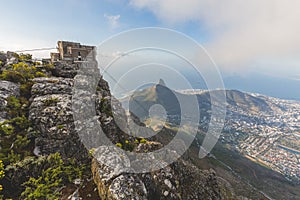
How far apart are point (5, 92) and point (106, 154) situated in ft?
34.1

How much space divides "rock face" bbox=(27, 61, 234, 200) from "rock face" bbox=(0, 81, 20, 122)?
0.40 m

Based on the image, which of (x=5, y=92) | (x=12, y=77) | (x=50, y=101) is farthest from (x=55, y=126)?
(x=12, y=77)

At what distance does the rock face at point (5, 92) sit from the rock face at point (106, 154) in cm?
40

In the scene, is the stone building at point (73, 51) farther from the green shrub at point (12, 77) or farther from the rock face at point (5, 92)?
the rock face at point (5, 92)

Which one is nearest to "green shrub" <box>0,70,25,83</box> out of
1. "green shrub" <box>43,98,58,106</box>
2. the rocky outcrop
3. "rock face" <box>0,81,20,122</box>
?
"rock face" <box>0,81,20,122</box>

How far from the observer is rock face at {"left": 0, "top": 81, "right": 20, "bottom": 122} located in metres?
11.1

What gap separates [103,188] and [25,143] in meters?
6.37

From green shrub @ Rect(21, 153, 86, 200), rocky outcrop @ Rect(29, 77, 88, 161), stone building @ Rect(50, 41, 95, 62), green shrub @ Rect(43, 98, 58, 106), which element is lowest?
green shrub @ Rect(21, 153, 86, 200)

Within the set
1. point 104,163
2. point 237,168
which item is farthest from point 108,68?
point 237,168

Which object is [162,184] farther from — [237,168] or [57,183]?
[237,168]

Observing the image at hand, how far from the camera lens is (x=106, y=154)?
31.3 ft

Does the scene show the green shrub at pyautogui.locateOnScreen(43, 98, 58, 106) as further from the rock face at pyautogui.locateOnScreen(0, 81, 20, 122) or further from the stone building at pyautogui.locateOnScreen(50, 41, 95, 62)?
the stone building at pyautogui.locateOnScreen(50, 41, 95, 62)

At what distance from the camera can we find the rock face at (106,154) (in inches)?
323

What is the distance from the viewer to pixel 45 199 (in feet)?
25.7
